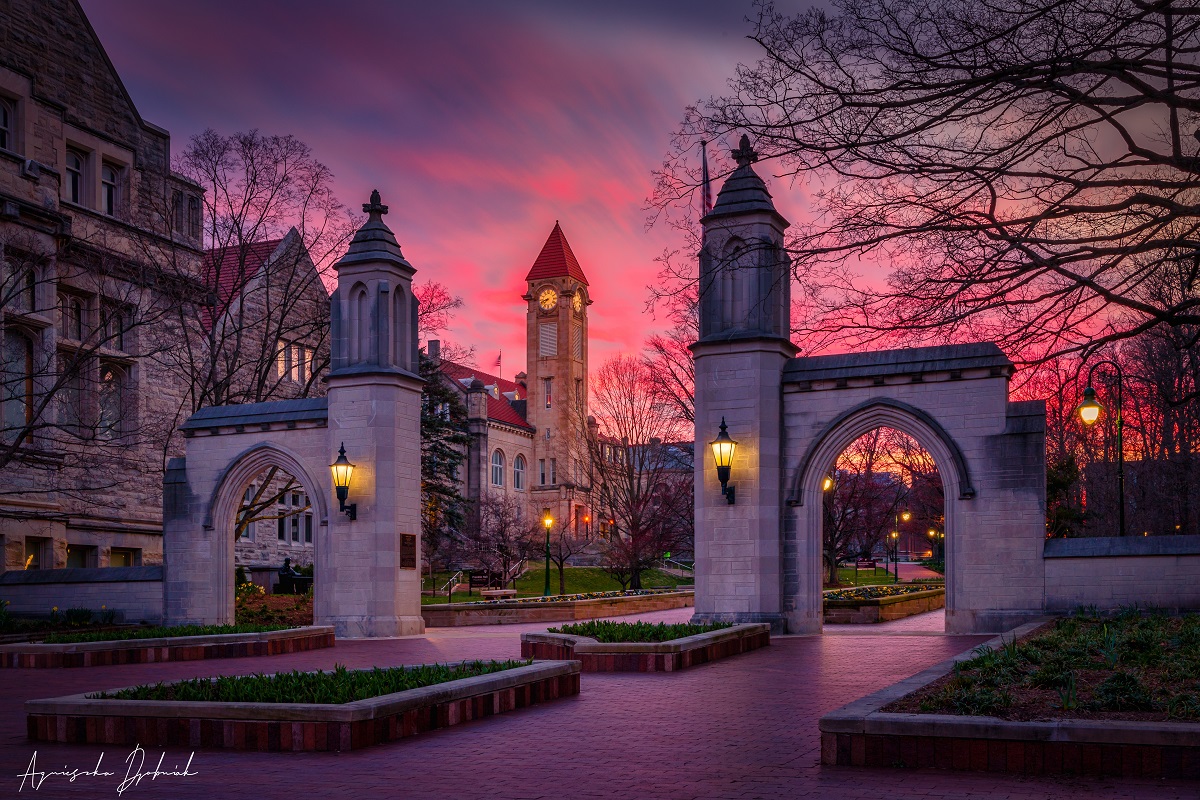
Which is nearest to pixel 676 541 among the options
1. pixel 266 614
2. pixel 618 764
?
pixel 266 614

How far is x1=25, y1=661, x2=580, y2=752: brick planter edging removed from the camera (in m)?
8.93

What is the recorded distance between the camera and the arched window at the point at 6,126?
29.6m

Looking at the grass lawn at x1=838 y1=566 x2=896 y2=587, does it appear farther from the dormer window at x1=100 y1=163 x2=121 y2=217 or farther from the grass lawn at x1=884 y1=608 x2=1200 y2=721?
the grass lawn at x1=884 y1=608 x2=1200 y2=721

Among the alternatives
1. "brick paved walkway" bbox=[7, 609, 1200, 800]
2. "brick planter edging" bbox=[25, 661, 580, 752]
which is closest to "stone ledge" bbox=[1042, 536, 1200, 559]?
"brick paved walkway" bbox=[7, 609, 1200, 800]

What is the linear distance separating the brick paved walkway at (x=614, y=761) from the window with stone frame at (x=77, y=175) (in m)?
22.2

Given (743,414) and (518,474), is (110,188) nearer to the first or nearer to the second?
(743,414)

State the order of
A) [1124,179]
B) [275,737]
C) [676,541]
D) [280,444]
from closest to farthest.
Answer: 1. [275,737]
2. [1124,179]
3. [280,444]
4. [676,541]

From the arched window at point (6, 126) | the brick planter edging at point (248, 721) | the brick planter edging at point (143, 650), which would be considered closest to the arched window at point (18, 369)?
the arched window at point (6, 126)

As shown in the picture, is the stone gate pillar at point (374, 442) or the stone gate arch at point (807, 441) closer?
the stone gate arch at point (807, 441)

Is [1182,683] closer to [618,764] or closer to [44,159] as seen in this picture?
[618,764]

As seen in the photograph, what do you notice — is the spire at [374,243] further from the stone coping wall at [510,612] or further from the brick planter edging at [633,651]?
the brick planter edging at [633,651]

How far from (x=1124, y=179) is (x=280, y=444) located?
17.8 metres

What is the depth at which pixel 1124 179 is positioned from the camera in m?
10.2

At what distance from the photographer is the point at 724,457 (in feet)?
67.0
